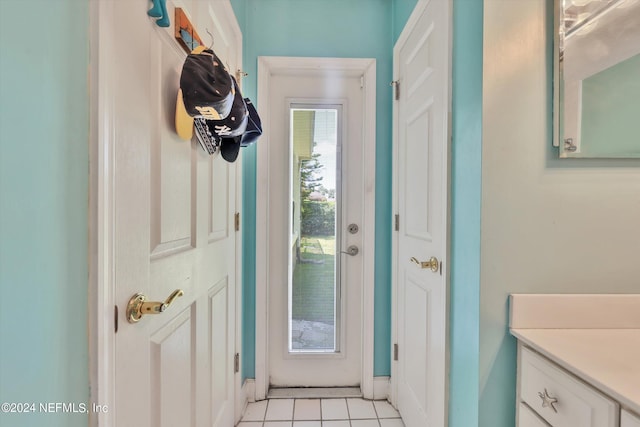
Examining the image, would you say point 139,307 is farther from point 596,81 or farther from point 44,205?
point 596,81

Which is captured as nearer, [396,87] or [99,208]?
[99,208]

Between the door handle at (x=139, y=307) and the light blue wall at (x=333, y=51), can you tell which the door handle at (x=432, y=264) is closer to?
the light blue wall at (x=333, y=51)

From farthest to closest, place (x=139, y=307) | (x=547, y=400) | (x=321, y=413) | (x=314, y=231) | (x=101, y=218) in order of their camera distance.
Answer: (x=314, y=231), (x=321, y=413), (x=547, y=400), (x=139, y=307), (x=101, y=218)

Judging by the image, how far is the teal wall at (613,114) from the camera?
0.99m

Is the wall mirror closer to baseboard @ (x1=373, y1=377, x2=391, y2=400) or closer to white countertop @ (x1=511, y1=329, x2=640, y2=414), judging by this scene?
white countertop @ (x1=511, y1=329, x2=640, y2=414)

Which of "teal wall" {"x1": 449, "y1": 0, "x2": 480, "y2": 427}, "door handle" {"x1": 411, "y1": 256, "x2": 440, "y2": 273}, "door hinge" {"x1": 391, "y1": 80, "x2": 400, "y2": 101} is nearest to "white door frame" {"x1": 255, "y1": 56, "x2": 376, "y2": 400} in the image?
"door hinge" {"x1": 391, "y1": 80, "x2": 400, "y2": 101}

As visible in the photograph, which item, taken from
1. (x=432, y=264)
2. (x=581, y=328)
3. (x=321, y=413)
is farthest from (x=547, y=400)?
(x=321, y=413)

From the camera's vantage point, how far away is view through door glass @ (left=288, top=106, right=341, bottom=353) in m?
1.96

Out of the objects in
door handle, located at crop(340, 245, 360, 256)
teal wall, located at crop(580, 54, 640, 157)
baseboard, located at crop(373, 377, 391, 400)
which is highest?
teal wall, located at crop(580, 54, 640, 157)

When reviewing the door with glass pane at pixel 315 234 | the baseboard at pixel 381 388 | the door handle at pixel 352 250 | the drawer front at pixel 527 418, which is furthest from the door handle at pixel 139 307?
the baseboard at pixel 381 388

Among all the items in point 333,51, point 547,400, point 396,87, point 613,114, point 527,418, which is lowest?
point 527,418

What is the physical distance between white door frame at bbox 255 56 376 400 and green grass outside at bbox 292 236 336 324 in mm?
202

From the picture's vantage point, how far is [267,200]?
6.14 ft

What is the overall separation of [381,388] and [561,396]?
1.29 metres
